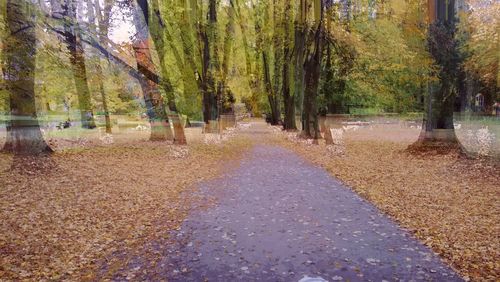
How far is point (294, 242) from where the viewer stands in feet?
22.9

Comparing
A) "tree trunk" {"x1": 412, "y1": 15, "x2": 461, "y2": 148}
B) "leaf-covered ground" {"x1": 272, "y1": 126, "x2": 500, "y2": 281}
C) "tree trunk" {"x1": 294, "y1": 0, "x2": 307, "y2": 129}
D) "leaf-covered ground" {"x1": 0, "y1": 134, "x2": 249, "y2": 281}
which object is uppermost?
"tree trunk" {"x1": 294, "y1": 0, "x2": 307, "y2": 129}

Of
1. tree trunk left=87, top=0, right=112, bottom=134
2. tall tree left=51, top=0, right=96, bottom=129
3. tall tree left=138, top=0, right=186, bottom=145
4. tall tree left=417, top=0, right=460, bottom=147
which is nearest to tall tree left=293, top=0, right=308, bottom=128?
tall tree left=417, top=0, right=460, bottom=147

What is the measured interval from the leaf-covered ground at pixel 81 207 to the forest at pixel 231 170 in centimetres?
4

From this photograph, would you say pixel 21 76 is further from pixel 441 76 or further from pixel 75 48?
pixel 441 76

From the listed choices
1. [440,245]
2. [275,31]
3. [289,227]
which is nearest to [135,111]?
[275,31]

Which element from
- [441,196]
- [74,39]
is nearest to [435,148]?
[441,196]

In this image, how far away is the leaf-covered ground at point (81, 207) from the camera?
6.40 meters

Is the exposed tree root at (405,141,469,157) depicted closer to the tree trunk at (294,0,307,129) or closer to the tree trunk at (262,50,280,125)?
the tree trunk at (294,0,307,129)

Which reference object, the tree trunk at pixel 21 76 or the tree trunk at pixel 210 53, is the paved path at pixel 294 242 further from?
the tree trunk at pixel 210 53

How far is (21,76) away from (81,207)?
7.85 m

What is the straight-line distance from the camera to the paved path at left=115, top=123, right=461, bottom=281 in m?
5.73

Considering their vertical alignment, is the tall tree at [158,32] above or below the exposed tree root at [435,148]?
above

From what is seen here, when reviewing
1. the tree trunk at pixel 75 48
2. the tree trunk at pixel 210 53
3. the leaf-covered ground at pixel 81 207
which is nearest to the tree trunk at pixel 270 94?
the tree trunk at pixel 210 53

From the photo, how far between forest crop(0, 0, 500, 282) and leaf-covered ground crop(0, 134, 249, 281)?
45 mm
